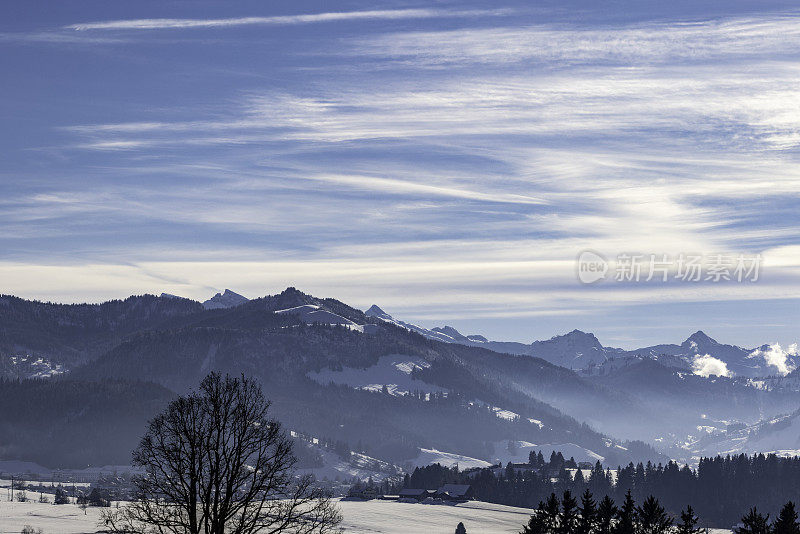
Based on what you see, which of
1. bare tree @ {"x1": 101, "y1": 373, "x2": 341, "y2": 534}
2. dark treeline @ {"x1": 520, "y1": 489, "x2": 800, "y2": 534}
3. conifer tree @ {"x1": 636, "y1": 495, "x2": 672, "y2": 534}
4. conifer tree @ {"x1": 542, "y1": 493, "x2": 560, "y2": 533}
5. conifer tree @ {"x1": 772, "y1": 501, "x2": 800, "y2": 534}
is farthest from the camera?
conifer tree @ {"x1": 542, "y1": 493, "x2": 560, "y2": 533}

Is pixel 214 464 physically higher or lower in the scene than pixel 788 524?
higher

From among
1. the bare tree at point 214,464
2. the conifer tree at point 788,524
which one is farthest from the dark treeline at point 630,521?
the bare tree at point 214,464

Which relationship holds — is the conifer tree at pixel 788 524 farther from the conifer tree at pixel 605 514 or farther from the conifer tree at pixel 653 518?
the conifer tree at pixel 605 514

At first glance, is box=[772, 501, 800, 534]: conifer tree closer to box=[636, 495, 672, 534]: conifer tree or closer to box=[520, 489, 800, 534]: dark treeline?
box=[520, 489, 800, 534]: dark treeline

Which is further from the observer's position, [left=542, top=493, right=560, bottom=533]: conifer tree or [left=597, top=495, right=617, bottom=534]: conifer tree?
[left=597, top=495, right=617, bottom=534]: conifer tree

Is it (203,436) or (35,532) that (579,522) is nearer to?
(203,436)

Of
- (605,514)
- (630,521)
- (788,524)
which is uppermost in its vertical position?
(788,524)

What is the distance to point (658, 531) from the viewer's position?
264ft

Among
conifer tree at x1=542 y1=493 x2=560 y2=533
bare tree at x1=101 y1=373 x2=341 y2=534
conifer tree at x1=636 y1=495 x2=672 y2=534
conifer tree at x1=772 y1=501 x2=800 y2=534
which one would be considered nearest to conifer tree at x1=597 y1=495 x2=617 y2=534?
conifer tree at x1=542 y1=493 x2=560 y2=533

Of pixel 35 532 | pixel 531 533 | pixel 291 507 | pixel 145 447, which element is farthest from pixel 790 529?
pixel 35 532

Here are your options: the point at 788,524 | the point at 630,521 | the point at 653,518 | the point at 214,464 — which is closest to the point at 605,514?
the point at 630,521

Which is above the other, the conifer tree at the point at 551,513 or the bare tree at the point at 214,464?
the bare tree at the point at 214,464

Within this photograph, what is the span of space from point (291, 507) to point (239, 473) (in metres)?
2.97

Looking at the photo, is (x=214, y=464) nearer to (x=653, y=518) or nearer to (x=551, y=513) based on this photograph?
(x=653, y=518)
